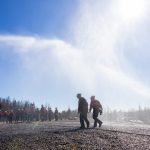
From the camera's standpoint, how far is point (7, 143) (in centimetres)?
1681

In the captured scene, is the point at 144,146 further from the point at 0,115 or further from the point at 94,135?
the point at 0,115

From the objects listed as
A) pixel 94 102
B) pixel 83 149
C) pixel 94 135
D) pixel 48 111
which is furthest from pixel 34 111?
pixel 83 149

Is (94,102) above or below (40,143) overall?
above

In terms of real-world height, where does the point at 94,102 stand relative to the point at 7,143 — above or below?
above

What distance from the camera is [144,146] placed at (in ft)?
53.7

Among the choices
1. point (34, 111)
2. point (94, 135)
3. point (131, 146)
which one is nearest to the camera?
point (131, 146)

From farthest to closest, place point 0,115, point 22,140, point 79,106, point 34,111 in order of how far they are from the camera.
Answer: point 34,111 < point 0,115 < point 79,106 < point 22,140

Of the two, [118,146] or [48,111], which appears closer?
[118,146]

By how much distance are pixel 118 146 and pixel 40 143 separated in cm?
387

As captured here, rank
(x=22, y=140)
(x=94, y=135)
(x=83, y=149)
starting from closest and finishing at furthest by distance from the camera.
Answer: (x=83, y=149), (x=22, y=140), (x=94, y=135)

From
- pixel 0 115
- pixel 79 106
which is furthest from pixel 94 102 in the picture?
pixel 0 115

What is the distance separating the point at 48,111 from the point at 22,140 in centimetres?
4873

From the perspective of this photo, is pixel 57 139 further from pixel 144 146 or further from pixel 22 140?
pixel 144 146

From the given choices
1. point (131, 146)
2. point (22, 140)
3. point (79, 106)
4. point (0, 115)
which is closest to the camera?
point (131, 146)
